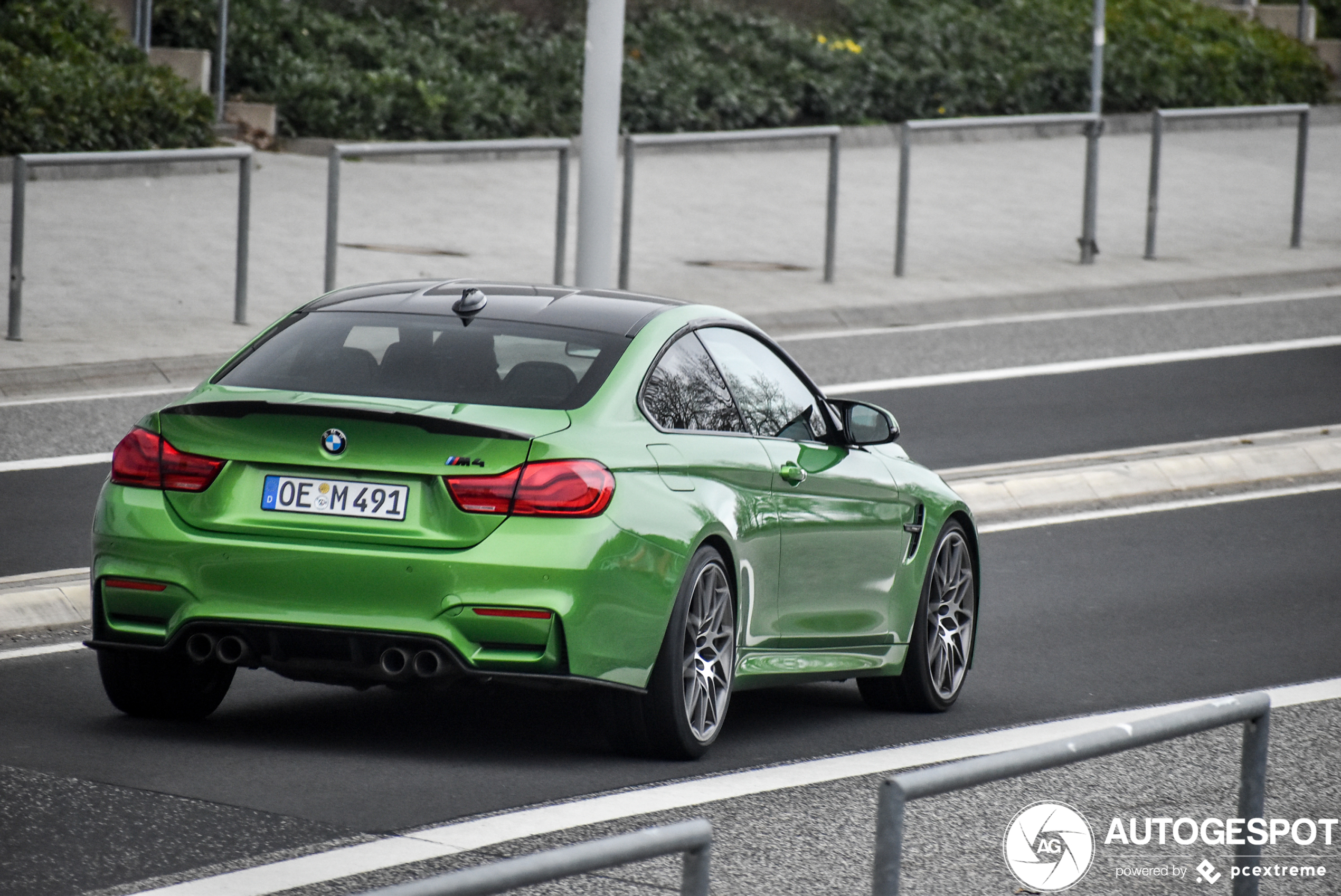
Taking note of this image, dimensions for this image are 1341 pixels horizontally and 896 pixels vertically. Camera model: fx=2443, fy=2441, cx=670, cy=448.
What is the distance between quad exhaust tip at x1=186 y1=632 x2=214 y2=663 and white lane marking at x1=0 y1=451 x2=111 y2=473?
18.5ft

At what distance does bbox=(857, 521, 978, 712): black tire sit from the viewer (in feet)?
28.5

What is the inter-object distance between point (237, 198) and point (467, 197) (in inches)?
107

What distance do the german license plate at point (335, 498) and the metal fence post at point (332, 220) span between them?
10272mm

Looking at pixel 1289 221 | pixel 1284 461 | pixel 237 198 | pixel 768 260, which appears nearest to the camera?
pixel 1284 461

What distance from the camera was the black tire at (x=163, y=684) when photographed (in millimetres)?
7508

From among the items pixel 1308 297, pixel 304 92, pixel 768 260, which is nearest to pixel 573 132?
pixel 304 92

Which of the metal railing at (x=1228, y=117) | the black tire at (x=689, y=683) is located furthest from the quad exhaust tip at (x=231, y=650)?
the metal railing at (x=1228, y=117)

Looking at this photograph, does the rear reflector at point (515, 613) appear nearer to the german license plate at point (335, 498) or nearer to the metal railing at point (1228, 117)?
the german license plate at point (335, 498)

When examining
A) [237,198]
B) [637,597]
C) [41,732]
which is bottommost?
[41,732]

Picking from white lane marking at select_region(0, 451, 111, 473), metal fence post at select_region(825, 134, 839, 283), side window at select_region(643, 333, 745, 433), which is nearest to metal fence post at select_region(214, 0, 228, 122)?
metal fence post at select_region(825, 134, 839, 283)

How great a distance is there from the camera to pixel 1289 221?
24391 mm

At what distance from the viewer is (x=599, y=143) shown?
14578 mm

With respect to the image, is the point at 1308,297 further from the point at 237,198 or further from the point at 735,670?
the point at 735,670

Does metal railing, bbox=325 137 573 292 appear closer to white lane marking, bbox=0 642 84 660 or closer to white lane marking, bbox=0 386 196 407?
white lane marking, bbox=0 386 196 407
